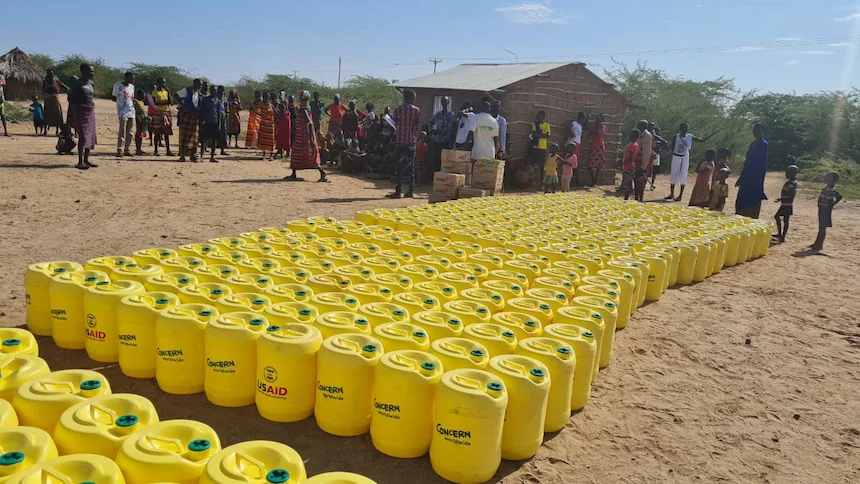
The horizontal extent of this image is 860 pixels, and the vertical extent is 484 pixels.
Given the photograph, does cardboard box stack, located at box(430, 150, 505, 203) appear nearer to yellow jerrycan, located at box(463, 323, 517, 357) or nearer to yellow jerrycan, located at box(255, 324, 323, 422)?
yellow jerrycan, located at box(463, 323, 517, 357)

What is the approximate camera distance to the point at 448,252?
A: 502cm

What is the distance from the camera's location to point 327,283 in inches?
157

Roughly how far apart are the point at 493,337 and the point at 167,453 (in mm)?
1788

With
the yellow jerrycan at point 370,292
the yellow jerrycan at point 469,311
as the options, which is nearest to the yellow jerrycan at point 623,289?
the yellow jerrycan at point 469,311

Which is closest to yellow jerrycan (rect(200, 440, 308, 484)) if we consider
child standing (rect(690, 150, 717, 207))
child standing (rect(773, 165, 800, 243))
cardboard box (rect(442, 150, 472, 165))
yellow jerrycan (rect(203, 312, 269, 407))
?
yellow jerrycan (rect(203, 312, 269, 407))

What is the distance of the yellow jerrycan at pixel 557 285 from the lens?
14.2ft

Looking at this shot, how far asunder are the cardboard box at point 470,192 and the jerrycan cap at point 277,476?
27.1 feet

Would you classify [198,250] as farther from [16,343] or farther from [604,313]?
[604,313]

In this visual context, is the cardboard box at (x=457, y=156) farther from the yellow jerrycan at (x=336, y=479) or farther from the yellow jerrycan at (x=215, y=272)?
the yellow jerrycan at (x=336, y=479)

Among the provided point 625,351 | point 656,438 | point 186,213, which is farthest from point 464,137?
point 656,438

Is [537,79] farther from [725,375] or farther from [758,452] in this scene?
[758,452]

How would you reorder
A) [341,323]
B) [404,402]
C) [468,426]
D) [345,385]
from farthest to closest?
[341,323] < [345,385] < [404,402] < [468,426]

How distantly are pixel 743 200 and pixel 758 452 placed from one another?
7705 mm

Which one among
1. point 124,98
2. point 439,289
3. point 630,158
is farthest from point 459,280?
point 124,98
